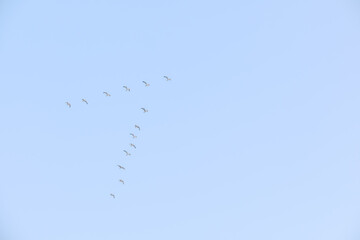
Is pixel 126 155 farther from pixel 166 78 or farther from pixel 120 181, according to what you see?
pixel 166 78

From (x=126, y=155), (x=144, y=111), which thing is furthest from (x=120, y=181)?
(x=144, y=111)

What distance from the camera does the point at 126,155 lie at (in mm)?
142375

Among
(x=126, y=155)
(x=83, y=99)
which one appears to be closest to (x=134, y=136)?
(x=126, y=155)

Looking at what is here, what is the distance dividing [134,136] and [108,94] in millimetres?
11353

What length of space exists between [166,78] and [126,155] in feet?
63.6

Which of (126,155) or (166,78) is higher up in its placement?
(166,78)

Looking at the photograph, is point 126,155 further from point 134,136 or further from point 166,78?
point 166,78

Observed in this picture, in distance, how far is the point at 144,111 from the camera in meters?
136

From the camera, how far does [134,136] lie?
142 metres

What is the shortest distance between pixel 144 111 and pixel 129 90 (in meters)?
5.44

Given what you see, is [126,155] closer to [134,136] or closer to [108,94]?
[134,136]

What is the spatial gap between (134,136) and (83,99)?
13685 mm

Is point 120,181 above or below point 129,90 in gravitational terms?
below

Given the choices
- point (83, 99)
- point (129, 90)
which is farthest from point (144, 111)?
point (83, 99)
